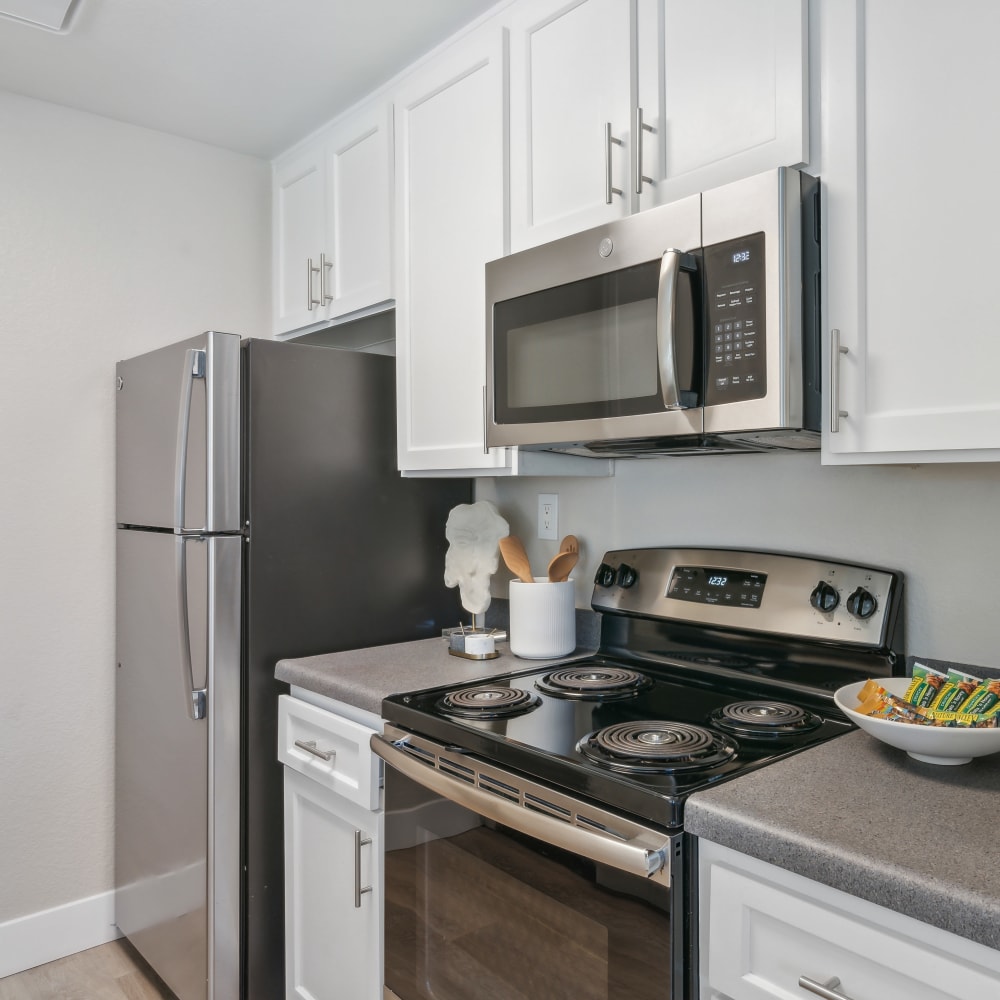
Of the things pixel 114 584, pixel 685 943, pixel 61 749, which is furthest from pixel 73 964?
pixel 685 943

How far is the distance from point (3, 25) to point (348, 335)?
1154 millimetres

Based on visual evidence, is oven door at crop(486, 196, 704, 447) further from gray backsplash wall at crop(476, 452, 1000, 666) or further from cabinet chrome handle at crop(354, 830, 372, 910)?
cabinet chrome handle at crop(354, 830, 372, 910)

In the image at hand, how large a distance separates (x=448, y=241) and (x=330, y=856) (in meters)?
1.38

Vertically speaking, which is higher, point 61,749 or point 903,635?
point 903,635

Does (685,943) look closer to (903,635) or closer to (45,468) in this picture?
(903,635)

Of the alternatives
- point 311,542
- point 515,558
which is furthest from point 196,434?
point 515,558

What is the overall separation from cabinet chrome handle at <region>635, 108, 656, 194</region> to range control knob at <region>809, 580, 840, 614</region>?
792 millimetres

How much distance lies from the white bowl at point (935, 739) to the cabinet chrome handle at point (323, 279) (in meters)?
1.83

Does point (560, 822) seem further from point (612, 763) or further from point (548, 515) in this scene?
point (548, 515)

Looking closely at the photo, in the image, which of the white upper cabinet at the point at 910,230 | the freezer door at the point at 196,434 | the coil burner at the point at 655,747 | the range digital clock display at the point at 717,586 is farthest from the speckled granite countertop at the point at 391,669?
the white upper cabinet at the point at 910,230

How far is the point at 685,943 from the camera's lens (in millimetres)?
1012

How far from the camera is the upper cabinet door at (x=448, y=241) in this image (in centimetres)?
179

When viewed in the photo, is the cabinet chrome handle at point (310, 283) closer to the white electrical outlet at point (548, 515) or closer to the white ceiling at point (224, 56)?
the white ceiling at point (224, 56)

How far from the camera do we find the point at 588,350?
60.3 inches
